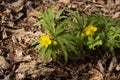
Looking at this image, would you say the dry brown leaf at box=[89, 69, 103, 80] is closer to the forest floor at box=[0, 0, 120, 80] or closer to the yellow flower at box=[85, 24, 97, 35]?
the forest floor at box=[0, 0, 120, 80]

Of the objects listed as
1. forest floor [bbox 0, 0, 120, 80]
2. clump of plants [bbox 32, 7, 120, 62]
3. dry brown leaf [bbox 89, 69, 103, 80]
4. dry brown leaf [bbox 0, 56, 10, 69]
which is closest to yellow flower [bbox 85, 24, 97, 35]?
clump of plants [bbox 32, 7, 120, 62]

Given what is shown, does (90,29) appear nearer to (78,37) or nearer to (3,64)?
(78,37)

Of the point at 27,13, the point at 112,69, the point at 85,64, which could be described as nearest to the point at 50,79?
the point at 85,64

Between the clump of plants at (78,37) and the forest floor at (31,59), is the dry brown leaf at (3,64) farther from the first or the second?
the clump of plants at (78,37)

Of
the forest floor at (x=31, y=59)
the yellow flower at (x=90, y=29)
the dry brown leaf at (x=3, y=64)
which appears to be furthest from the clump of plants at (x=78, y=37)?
the dry brown leaf at (x=3, y=64)

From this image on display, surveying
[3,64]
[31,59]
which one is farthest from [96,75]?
[3,64]

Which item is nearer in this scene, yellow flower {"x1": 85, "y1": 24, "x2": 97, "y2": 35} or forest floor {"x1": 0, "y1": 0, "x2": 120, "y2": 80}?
forest floor {"x1": 0, "y1": 0, "x2": 120, "y2": 80}

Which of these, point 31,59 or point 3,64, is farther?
point 31,59
